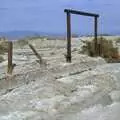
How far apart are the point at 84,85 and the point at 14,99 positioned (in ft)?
16.8

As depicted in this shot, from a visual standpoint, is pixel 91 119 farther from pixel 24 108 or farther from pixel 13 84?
pixel 13 84

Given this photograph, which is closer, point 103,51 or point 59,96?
point 59,96

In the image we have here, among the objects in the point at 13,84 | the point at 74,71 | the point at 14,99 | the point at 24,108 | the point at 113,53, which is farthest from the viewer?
the point at 113,53

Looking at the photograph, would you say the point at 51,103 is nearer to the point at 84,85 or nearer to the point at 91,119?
the point at 91,119

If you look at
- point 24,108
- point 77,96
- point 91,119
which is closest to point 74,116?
point 91,119

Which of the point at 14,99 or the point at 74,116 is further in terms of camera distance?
the point at 14,99

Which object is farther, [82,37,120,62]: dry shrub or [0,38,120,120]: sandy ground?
[82,37,120,62]: dry shrub

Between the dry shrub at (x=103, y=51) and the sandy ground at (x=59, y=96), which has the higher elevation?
the sandy ground at (x=59, y=96)

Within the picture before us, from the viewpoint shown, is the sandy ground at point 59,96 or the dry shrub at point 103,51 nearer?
the sandy ground at point 59,96

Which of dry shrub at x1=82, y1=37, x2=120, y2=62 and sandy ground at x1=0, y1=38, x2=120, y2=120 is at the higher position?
sandy ground at x1=0, y1=38, x2=120, y2=120

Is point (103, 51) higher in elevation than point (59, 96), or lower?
lower

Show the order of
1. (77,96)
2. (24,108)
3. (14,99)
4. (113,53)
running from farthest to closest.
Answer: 1. (113,53)
2. (77,96)
3. (14,99)
4. (24,108)

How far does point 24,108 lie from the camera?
1652 centimetres

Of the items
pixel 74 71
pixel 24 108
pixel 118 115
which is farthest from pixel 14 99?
pixel 74 71
